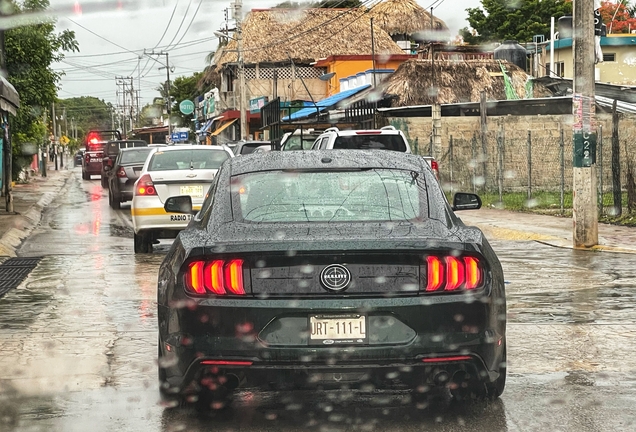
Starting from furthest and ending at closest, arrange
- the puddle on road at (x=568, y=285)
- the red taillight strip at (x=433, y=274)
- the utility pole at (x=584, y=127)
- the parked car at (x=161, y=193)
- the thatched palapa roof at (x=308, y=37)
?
the thatched palapa roof at (x=308, y=37) → the parked car at (x=161, y=193) → the utility pole at (x=584, y=127) → the puddle on road at (x=568, y=285) → the red taillight strip at (x=433, y=274)

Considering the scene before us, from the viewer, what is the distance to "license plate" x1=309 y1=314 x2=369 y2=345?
5406mm

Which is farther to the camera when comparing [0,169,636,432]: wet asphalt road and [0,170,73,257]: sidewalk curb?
[0,170,73,257]: sidewalk curb

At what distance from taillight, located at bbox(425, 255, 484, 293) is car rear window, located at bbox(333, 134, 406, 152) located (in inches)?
528

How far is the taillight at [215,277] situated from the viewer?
18.0 feet

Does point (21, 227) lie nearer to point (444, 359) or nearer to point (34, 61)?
point (34, 61)

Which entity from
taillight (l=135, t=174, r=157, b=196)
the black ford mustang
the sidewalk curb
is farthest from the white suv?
the black ford mustang

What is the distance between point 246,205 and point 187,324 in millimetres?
933

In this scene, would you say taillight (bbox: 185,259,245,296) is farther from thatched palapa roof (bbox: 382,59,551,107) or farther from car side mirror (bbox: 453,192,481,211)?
thatched palapa roof (bbox: 382,59,551,107)

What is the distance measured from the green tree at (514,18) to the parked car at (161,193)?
4649 centimetres

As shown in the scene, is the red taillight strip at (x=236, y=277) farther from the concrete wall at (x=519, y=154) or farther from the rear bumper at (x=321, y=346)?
the concrete wall at (x=519, y=154)

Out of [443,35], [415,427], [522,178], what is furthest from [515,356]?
[443,35]

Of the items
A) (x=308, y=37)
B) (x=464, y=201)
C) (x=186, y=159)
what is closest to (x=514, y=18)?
(x=308, y=37)

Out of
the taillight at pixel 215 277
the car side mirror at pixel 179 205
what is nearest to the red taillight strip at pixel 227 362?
the taillight at pixel 215 277

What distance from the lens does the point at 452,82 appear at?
36500 mm
